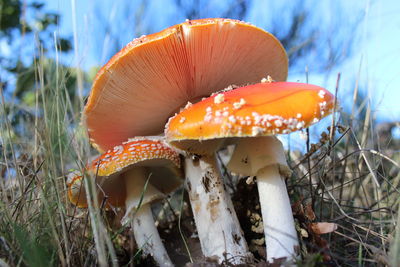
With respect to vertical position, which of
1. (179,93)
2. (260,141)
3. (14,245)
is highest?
(179,93)

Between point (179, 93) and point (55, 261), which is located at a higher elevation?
point (179, 93)

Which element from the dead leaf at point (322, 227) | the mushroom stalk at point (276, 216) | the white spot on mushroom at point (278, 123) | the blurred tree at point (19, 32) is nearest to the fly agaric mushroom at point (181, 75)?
the mushroom stalk at point (276, 216)

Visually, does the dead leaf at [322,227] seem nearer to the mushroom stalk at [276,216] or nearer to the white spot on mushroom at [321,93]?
the mushroom stalk at [276,216]

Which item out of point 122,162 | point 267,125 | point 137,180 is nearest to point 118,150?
point 122,162

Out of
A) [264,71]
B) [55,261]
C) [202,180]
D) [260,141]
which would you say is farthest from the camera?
[264,71]

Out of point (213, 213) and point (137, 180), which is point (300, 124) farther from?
point (137, 180)

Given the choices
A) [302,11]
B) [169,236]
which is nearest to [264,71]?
[169,236]

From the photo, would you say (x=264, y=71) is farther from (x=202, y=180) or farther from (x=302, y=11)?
(x=302, y=11)
